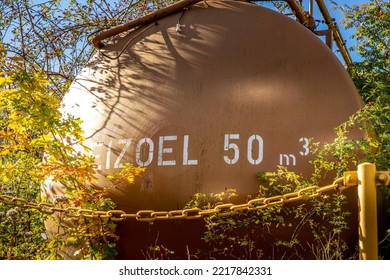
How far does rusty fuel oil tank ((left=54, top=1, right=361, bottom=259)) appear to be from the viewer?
4605 millimetres

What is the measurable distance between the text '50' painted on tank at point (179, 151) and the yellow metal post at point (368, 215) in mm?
1229

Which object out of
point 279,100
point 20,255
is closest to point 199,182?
point 279,100

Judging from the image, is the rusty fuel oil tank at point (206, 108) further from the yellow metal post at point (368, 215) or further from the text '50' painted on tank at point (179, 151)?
the yellow metal post at point (368, 215)

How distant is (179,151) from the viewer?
464 cm

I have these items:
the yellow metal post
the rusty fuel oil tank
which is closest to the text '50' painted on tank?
the rusty fuel oil tank

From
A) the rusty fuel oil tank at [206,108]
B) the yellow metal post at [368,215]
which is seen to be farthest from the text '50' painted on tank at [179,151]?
the yellow metal post at [368,215]

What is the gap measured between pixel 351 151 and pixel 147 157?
64.7 inches

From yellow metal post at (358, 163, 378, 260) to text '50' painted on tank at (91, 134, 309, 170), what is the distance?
123cm

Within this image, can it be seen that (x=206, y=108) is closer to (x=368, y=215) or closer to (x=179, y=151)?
(x=179, y=151)

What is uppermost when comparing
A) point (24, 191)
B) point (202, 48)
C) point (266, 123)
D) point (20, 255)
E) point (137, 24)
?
point (137, 24)
